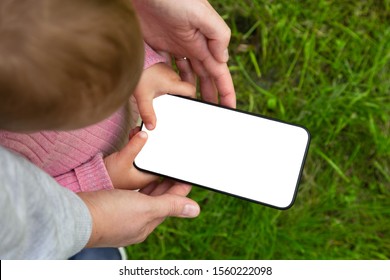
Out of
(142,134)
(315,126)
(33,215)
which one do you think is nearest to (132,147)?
(142,134)

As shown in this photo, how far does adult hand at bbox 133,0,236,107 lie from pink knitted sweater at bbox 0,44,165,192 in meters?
0.04

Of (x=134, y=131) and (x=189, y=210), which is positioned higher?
(x=134, y=131)

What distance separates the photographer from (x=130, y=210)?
0.83m

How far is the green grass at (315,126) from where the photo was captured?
1146 millimetres

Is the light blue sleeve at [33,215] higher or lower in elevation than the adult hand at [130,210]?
higher

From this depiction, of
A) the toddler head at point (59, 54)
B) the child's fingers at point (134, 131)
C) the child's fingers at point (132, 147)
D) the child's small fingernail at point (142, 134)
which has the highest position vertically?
the toddler head at point (59, 54)

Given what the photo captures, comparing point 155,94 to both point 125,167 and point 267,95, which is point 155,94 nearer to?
point 125,167

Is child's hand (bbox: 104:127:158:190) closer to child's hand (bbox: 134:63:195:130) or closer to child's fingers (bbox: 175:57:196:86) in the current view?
child's hand (bbox: 134:63:195:130)

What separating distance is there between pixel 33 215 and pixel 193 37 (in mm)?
400

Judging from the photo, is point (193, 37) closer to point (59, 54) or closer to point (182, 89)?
point (182, 89)

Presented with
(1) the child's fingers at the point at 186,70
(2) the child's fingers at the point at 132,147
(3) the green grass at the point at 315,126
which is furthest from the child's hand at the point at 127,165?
(3) the green grass at the point at 315,126

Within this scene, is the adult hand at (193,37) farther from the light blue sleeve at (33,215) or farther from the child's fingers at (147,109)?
the light blue sleeve at (33,215)

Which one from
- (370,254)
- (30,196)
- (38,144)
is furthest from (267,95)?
(30,196)

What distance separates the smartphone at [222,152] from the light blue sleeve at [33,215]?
249 millimetres
